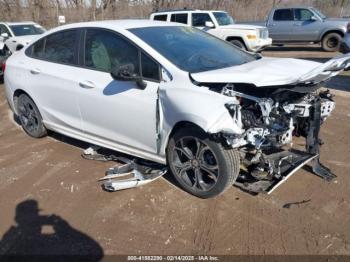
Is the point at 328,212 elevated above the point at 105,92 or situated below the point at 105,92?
below

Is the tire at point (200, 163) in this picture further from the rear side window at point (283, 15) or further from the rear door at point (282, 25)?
the rear side window at point (283, 15)

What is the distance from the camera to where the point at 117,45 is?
4363mm

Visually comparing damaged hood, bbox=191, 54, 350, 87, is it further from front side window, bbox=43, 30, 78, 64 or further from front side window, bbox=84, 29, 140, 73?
front side window, bbox=43, 30, 78, 64

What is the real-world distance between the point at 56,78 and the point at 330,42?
13643 millimetres

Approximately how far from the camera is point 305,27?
15.9 meters

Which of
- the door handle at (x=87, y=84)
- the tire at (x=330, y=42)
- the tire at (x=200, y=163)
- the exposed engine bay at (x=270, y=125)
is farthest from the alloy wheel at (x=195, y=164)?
the tire at (x=330, y=42)

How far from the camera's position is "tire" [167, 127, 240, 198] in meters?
3.70

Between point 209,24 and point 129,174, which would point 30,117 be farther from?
point 209,24

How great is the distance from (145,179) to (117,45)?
1.54 meters

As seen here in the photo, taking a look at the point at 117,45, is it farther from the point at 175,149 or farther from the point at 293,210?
the point at 293,210

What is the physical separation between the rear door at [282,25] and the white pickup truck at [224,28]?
2.09 m

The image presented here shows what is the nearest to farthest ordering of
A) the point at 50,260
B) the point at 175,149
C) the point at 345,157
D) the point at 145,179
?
the point at 50,260
the point at 175,149
the point at 145,179
the point at 345,157

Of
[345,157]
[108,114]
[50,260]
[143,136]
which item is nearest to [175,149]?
[143,136]

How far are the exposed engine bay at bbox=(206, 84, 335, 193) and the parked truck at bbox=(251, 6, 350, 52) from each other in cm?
1258
